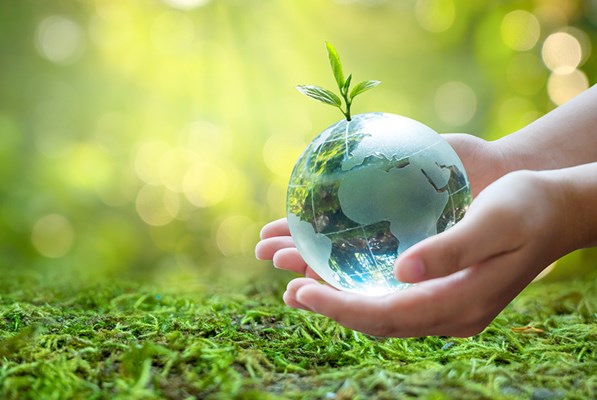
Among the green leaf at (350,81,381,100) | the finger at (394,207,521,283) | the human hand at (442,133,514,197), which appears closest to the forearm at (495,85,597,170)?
the human hand at (442,133,514,197)

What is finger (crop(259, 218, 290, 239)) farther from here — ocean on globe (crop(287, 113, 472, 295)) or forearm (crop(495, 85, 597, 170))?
forearm (crop(495, 85, 597, 170))

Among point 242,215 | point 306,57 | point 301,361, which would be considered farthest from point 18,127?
point 301,361

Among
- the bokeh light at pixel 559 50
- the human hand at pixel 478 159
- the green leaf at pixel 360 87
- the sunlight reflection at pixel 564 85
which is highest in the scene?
the bokeh light at pixel 559 50

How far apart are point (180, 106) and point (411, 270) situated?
3.93 m

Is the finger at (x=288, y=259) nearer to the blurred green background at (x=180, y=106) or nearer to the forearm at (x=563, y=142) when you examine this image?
the forearm at (x=563, y=142)

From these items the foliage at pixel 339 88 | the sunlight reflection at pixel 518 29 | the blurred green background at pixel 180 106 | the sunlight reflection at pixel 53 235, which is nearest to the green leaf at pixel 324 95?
the foliage at pixel 339 88

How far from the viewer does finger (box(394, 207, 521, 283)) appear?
1165 mm

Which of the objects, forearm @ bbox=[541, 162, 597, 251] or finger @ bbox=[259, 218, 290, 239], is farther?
finger @ bbox=[259, 218, 290, 239]

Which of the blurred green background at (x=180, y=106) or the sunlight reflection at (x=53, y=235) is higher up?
the blurred green background at (x=180, y=106)

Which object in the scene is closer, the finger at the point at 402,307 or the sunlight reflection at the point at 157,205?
the finger at the point at 402,307

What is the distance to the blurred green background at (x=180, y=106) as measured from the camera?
463cm

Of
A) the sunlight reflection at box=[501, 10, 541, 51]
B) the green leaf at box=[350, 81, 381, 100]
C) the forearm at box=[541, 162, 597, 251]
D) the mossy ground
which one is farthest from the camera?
the sunlight reflection at box=[501, 10, 541, 51]

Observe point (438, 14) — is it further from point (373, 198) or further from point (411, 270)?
point (411, 270)

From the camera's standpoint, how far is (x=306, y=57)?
487 cm
